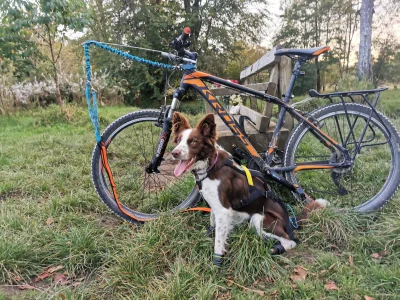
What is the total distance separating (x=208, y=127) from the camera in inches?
79.4

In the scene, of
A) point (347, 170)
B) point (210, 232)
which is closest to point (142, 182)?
point (210, 232)

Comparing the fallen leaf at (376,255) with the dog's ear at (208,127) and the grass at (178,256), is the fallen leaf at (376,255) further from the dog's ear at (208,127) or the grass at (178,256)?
the dog's ear at (208,127)

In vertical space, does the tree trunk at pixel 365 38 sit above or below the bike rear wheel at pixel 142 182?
above

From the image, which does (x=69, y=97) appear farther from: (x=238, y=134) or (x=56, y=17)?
(x=238, y=134)

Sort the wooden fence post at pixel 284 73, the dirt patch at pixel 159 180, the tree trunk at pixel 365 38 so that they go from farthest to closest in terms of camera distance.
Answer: the tree trunk at pixel 365 38
the dirt patch at pixel 159 180
the wooden fence post at pixel 284 73

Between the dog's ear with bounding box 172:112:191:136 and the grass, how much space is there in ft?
2.39

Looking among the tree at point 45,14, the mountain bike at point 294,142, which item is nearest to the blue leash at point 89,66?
the mountain bike at point 294,142

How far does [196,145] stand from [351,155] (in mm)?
1446

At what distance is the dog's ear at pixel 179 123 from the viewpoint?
2.11 meters

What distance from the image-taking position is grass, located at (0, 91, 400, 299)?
177cm

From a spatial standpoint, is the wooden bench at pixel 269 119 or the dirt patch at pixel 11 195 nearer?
the wooden bench at pixel 269 119

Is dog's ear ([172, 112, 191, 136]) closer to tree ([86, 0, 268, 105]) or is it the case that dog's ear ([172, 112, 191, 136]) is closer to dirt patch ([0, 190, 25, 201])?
dirt patch ([0, 190, 25, 201])

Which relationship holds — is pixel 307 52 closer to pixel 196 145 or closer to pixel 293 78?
pixel 293 78

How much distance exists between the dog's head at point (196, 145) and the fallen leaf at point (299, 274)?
913mm
